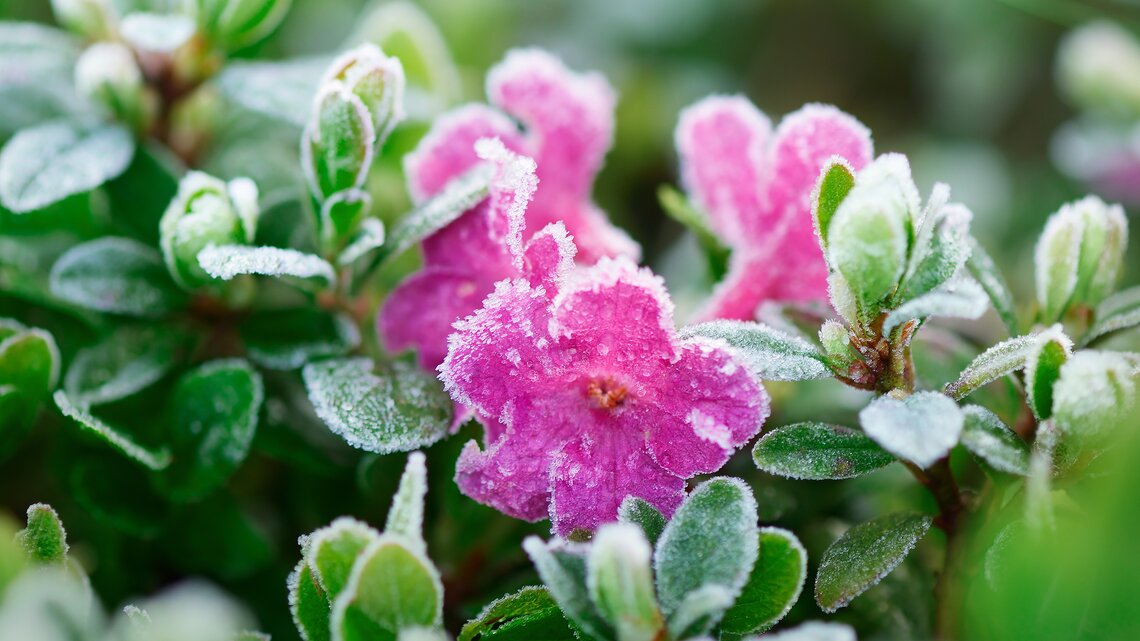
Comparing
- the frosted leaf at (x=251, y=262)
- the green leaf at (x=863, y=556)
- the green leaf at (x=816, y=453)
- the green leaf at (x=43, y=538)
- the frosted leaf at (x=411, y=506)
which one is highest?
the green leaf at (x=816, y=453)

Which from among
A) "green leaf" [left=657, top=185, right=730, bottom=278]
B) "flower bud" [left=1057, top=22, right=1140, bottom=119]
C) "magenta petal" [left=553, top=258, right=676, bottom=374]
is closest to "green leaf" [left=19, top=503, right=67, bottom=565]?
"magenta petal" [left=553, top=258, right=676, bottom=374]

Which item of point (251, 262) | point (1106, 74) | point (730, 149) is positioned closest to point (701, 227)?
point (730, 149)

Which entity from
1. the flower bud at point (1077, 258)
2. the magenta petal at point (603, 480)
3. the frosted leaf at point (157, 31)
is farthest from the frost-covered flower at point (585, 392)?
the frosted leaf at point (157, 31)

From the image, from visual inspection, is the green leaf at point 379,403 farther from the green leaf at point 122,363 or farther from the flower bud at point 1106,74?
the flower bud at point 1106,74

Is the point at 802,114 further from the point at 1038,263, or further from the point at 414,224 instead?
the point at 414,224

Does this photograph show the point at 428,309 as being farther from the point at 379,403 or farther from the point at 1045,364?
the point at 1045,364

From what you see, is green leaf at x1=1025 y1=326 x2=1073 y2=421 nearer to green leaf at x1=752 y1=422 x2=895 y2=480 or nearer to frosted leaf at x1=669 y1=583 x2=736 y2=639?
green leaf at x1=752 y1=422 x2=895 y2=480
